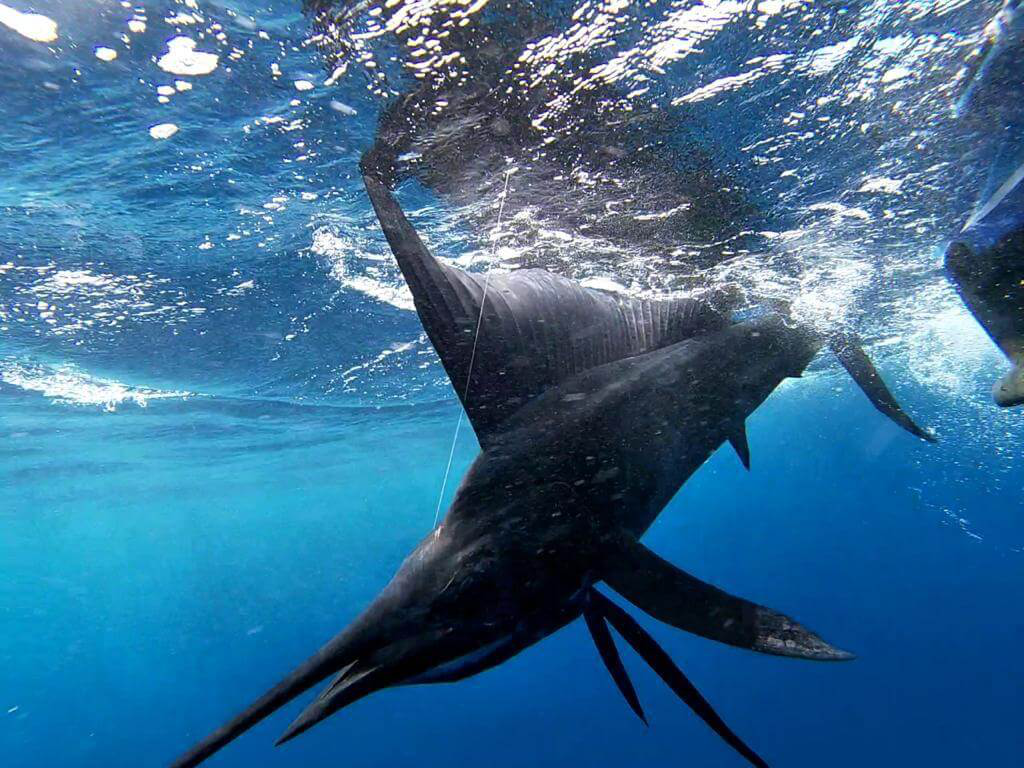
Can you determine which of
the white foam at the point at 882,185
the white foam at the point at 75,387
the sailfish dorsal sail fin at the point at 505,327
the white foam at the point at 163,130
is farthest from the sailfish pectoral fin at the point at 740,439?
the white foam at the point at 75,387

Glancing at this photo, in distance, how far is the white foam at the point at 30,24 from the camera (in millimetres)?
3791

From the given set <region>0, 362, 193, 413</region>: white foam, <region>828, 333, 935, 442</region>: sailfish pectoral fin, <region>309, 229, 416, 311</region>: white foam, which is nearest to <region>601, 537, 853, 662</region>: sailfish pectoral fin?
<region>828, 333, 935, 442</region>: sailfish pectoral fin

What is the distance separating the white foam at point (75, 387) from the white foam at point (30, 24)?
10.9 metres

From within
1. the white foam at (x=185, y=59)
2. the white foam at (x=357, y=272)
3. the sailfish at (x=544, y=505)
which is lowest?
the sailfish at (x=544, y=505)

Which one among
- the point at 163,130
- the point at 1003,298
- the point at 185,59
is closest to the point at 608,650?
the point at 1003,298

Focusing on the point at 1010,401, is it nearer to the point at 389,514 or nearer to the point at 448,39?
the point at 448,39

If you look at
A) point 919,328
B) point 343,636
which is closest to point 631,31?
point 343,636

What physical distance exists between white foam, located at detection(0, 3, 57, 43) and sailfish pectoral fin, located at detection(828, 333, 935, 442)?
739 cm

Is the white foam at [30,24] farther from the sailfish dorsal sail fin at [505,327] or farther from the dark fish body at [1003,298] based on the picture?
the dark fish body at [1003,298]

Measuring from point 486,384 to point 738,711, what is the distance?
34.1 m

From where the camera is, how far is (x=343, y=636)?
7.30 ft

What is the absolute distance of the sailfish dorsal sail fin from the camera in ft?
8.32

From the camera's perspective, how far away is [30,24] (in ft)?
12.8

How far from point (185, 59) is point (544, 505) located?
454cm
